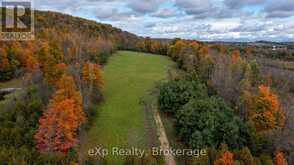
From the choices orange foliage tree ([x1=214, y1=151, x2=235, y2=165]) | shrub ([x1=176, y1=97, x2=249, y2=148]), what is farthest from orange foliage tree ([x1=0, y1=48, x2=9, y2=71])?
orange foliage tree ([x1=214, y1=151, x2=235, y2=165])

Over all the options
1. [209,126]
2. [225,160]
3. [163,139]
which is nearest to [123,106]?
[163,139]

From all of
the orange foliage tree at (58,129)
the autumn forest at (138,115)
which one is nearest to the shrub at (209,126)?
the autumn forest at (138,115)

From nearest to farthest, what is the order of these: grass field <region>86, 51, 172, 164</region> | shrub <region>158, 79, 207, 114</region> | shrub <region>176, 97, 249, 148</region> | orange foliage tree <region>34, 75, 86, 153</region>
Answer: orange foliage tree <region>34, 75, 86, 153</region>
shrub <region>176, 97, 249, 148</region>
grass field <region>86, 51, 172, 164</region>
shrub <region>158, 79, 207, 114</region>

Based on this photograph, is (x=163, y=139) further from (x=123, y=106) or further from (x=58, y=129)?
(x=58, y=129)

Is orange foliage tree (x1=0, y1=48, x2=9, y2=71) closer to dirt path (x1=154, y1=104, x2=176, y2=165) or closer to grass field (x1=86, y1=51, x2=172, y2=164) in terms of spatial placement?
grass field (x1=86, y1=51, x2=172, y2=164)

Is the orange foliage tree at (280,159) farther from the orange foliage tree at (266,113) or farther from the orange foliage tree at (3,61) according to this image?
the orange foliage tree at (3,61)

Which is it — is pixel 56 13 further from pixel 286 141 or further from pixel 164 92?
pixel 286 141
